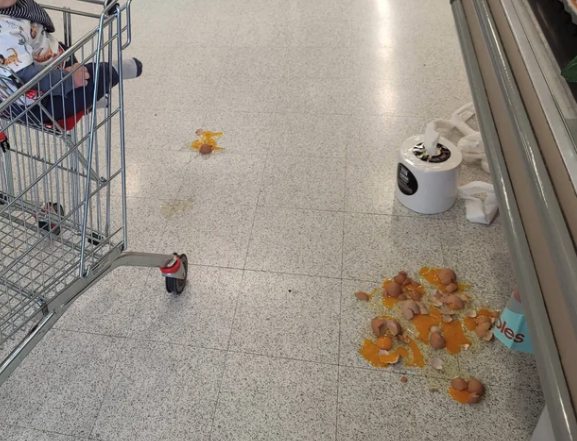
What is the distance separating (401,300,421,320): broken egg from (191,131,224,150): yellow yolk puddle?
1.10 meters

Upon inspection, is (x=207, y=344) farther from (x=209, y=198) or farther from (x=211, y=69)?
(x=211, y=69)

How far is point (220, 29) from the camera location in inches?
125

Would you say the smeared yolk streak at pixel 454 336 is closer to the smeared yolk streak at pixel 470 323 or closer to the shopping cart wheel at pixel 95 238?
the smeared yolk streak at pixel 470 323

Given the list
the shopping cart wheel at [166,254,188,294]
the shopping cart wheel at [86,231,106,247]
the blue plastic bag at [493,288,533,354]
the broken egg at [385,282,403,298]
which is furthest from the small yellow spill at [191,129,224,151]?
the blue plastic bag at [493,288,533,354]

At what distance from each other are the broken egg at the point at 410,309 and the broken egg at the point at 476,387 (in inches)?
10.3

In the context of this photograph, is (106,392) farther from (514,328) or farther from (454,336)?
(514,328)

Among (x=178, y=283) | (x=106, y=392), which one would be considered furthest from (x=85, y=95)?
(x=106, y=392)

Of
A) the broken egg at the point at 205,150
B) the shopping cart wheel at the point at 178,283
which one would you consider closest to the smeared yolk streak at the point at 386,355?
the shopping cart wheel at the point at 178,283

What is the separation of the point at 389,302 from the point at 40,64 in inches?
46.0

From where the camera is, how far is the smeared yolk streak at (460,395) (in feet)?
4.58

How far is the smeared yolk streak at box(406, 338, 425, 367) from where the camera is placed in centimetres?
149

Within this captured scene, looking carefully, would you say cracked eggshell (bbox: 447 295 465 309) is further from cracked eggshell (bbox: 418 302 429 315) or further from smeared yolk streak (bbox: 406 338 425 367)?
smeared yolk streak (bbox: 406 338 425 367)

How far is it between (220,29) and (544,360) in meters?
2.83

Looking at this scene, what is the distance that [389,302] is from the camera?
1.65 meters
